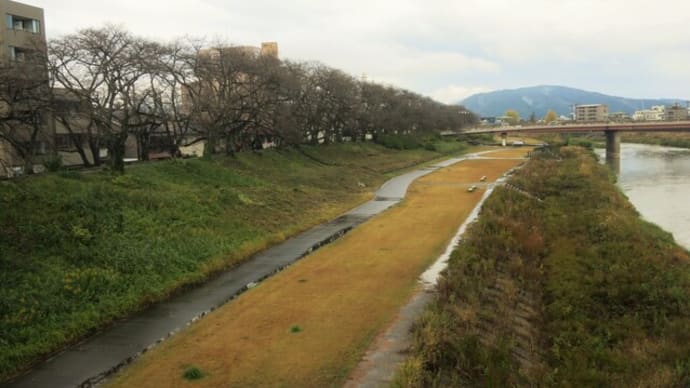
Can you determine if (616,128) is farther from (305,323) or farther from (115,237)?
(305,323)

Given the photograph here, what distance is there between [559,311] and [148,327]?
10485 mm

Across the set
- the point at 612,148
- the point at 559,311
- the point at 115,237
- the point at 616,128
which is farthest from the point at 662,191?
the point at 115,237

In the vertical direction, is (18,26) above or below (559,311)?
above

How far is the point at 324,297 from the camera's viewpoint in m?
16.1

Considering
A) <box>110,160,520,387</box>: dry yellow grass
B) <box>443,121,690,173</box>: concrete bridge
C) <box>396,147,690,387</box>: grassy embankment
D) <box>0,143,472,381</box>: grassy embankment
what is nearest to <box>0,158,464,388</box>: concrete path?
<box>0,143,472,381</box>: grassy embankment

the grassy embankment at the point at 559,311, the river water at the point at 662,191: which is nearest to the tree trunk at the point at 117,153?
the grassy embankment at the point at 559,311

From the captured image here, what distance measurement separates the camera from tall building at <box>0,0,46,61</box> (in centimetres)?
3934

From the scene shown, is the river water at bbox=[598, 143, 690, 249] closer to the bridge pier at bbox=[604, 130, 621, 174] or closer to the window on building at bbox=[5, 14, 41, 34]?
the bridge pier at bbox=[604, 130, 621, 174]

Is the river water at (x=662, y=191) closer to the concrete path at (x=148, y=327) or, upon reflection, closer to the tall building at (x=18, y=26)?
the concrete path at (x=148, y=327)

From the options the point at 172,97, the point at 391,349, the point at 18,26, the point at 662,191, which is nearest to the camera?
the point at 391,349

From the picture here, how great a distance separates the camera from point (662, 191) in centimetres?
4153

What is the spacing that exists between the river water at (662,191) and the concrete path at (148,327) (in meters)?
16.9

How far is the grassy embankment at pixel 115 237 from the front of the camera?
13.8m

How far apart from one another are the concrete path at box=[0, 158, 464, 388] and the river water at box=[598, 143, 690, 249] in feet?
55.4
